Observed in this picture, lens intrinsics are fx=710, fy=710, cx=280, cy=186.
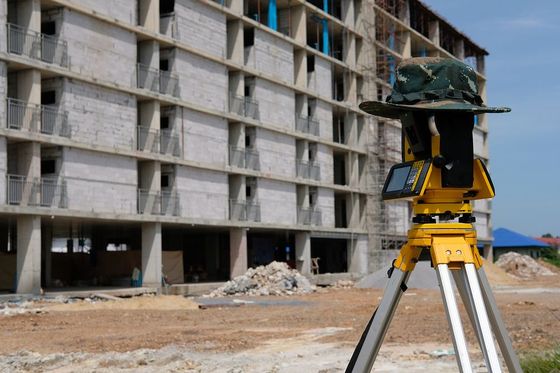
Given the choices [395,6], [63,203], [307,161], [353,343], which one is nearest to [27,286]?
[63,203]

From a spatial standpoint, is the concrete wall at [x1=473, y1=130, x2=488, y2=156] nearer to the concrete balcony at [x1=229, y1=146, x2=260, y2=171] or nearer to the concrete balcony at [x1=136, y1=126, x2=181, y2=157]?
the concrete balcony at [x1=229, y1=146, x2=260, y2=171]

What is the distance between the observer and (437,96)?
11.8ft

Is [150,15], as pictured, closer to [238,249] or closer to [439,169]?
[238,249]

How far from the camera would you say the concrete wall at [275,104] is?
3906 centimetres

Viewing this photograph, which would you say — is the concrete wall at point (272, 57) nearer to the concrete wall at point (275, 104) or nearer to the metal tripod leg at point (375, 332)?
the concrete wall at point (275, 104)

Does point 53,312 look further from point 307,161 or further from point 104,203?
point 307,161

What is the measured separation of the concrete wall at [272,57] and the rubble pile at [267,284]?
39.1ft

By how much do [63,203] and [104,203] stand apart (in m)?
2.18

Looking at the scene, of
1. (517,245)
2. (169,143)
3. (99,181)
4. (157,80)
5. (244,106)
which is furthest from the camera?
(517,245)

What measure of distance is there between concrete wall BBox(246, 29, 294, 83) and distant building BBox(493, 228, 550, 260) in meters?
47.8

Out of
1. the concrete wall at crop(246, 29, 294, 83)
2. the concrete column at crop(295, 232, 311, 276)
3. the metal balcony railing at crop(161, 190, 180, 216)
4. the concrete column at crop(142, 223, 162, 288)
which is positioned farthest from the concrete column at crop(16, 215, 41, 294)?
the concrete column at crop(295, 232, 311, 276)

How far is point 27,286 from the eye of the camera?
2538cm

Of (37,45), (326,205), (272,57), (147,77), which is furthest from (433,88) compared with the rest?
(326,205)

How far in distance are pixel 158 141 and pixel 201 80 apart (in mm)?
4546
